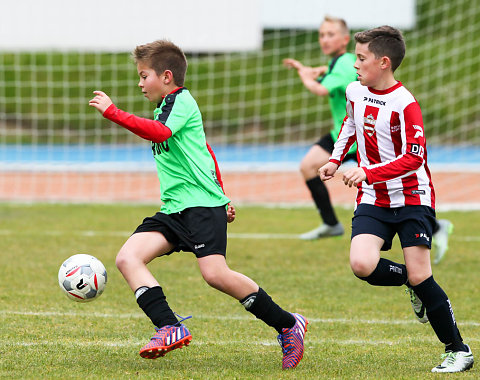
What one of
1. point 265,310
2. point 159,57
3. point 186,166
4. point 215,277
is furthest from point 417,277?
point 159,57

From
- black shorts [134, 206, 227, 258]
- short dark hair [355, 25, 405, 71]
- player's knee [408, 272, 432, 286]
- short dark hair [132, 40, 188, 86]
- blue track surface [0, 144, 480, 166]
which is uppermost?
short dark hair [355, 25, 405, 71]

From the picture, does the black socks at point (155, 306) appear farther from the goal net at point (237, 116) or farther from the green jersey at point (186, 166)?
the goal net at point (237, 116)

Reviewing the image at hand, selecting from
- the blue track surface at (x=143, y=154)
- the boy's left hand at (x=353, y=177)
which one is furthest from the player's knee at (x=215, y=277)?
the blue track surface at (x=143, y=154)

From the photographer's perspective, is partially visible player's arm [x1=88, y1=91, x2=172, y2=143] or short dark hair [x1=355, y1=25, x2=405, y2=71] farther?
short dark hair [x1=355, y1=25, x2=405, y2=71]

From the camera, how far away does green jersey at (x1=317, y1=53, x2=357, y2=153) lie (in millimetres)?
8250

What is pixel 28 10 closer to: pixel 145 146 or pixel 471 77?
pixel 145 146

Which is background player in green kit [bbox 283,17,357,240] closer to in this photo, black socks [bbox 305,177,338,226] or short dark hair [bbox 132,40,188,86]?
black socks [bbox 305,177,338,226]

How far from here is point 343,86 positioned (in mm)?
8289

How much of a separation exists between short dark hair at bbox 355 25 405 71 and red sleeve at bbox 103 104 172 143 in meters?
1.17

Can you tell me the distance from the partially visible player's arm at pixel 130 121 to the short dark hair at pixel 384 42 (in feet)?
3.85

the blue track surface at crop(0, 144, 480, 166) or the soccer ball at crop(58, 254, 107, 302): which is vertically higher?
the soccer ball at crop(58, 254, 107, 302)

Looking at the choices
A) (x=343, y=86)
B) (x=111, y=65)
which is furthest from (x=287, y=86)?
(x=343, y=86)

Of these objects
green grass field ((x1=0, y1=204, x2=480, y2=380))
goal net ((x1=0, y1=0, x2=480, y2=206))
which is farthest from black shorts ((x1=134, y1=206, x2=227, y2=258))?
goal net ((x1=0, y1=0, x2=480, y2=206))

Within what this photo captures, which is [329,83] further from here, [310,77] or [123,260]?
[123,260]
